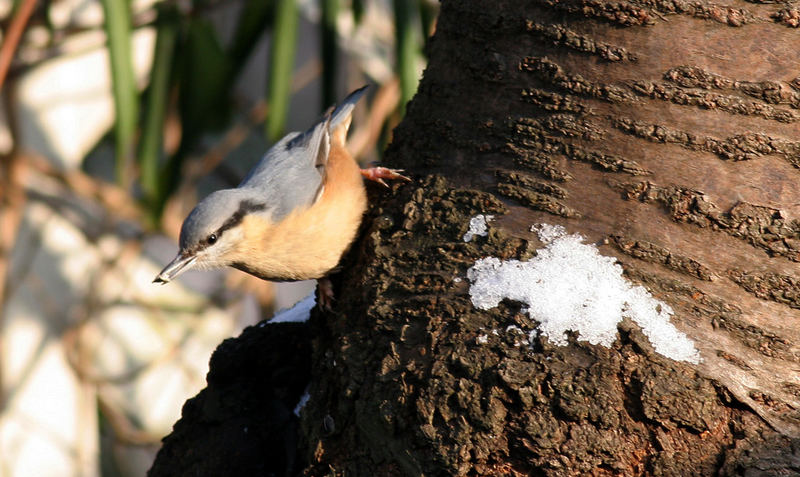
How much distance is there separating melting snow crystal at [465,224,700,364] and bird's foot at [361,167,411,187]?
0.38 metres

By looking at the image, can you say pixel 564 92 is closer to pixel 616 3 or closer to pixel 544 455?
pixel 616 3

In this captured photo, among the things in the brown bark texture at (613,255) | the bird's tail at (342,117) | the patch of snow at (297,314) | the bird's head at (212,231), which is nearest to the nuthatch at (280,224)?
the bird's head at (212,231)

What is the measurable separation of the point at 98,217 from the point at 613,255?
392 cm

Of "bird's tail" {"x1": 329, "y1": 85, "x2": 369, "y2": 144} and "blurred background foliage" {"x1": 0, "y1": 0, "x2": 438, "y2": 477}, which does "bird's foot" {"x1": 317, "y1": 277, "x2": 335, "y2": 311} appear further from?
"blurred background foliage" {"x1": 0, "y1": 0, "x2": 438, "y2": 477}

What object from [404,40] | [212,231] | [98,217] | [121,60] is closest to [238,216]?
[212,231]

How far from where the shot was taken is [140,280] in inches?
190

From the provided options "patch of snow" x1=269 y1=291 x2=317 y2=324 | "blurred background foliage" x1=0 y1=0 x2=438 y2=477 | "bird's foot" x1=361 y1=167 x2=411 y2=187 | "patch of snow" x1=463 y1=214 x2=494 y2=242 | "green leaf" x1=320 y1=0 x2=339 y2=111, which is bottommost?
"blurred background foliage" x1=0 y1=0 x2=438 y2=477

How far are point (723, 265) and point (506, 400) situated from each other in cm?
43

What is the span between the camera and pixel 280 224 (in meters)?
1.98

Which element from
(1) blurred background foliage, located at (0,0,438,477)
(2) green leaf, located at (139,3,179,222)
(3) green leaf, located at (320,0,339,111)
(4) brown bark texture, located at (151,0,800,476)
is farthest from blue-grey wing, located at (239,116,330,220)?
(1) blurred background foliage, located at (0,0,438,477)

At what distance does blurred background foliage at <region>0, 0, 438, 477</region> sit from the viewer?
4.11 m

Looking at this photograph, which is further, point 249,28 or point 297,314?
point 249,28

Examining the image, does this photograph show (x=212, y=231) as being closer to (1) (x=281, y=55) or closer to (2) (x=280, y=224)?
(2) (x=280, y=224)

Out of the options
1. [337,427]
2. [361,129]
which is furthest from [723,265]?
[361,129]
